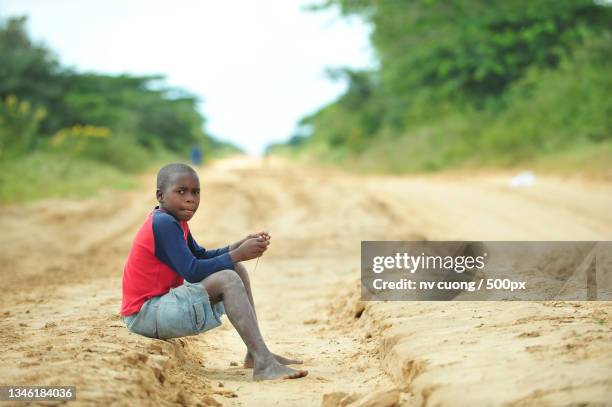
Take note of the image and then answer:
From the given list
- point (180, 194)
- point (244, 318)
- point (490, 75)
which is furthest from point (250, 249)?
point (490, 75)

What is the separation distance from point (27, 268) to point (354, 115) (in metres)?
23.4

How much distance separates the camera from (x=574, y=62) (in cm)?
1936

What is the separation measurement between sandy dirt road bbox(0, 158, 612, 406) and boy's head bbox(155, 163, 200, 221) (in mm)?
768

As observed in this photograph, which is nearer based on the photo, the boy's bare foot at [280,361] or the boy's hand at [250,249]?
the boy's hand at [250,249]

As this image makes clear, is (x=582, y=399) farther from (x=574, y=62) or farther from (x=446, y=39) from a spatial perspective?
(x=446, y=39)

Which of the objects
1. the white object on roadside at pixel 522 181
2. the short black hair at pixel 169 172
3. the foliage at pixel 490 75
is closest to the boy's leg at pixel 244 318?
the short black hair at pixel 169 172

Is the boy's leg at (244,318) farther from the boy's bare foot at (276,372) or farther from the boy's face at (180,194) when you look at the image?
the boy's face at (180,194)

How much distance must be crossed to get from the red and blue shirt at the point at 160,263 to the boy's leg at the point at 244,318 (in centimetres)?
8

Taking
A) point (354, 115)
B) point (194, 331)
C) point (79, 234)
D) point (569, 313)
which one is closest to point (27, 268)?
point (79, 234)

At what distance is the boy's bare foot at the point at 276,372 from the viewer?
13.9 feet

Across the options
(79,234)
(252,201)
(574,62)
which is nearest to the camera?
(79,234)

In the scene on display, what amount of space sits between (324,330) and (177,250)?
6.36ft

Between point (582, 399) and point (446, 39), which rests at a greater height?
point (446, 39)

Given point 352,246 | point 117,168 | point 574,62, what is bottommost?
point 352,246
